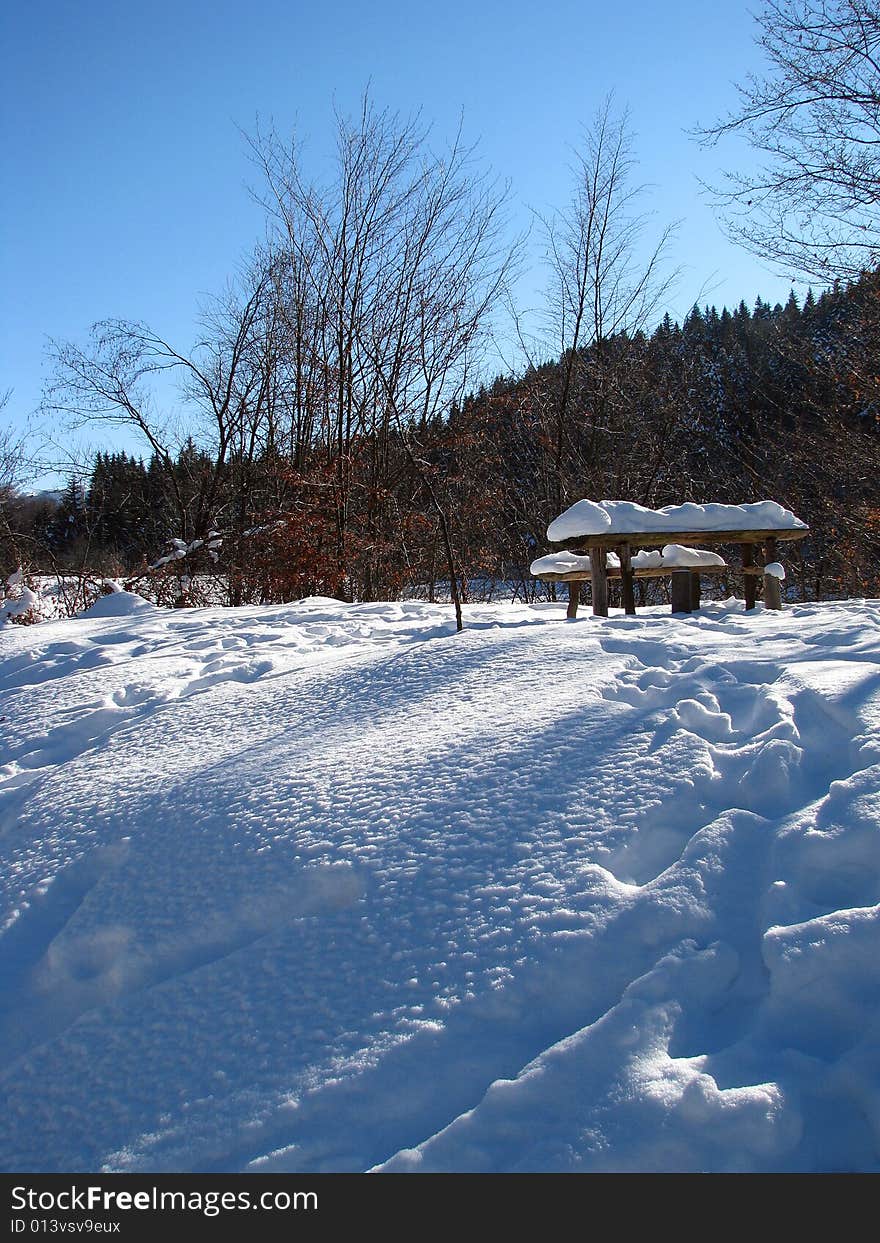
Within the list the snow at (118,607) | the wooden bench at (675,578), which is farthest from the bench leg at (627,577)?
the snow at (118,607)

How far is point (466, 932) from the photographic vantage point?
6.05 ft

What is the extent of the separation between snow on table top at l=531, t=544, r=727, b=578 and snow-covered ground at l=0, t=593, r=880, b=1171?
4745mm

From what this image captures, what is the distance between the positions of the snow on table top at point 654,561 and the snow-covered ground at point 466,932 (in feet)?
15.6

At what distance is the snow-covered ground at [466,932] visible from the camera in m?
1.42

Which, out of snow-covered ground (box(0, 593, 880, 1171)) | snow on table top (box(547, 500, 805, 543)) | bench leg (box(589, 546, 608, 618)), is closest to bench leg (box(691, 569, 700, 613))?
snow on table top (box(547, 500, 805, 543))

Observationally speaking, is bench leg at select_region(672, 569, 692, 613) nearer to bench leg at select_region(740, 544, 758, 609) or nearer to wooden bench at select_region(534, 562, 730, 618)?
wooden bench at select_region(534, 562, 730, 618)

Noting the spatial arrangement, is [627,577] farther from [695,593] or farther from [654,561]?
[654,561]

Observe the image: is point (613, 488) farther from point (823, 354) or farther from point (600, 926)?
point (600, 926)

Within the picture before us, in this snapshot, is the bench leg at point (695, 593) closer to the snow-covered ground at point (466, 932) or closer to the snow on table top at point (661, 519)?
the snow on table top at point (661, 519)

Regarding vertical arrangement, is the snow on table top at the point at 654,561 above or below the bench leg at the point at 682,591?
above

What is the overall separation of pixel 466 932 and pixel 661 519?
558 centimetres

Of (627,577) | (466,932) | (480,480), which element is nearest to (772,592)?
(627,577)
